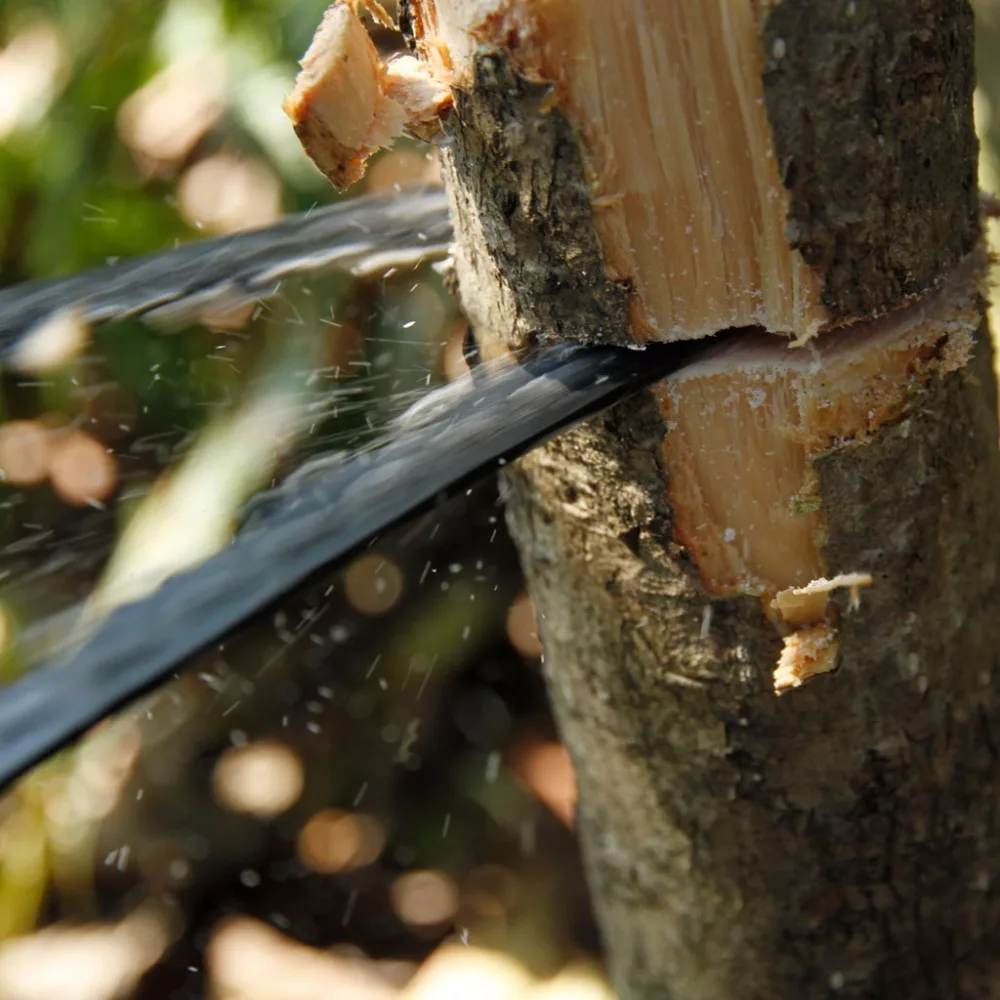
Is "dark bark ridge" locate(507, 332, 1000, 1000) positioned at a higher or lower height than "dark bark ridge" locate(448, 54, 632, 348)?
lower

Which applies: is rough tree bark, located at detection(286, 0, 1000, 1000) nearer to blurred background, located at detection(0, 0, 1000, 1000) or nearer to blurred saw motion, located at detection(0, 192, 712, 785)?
blurred saw motion, located at detection(0, 192, 712, 785)

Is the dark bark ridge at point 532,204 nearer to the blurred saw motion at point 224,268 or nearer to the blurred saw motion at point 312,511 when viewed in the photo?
the blurred saw motion at point 312,511

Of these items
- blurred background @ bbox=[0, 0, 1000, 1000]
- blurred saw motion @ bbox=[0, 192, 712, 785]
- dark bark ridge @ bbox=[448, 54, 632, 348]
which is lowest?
blurred background @ bbox=[0, 0, 1000, 1000]

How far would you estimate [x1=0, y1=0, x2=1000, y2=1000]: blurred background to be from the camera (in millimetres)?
1542

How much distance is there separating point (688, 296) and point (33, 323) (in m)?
0.64

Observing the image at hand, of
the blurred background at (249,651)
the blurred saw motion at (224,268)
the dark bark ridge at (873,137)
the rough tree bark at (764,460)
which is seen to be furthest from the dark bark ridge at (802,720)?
the blurred background at (249,651)

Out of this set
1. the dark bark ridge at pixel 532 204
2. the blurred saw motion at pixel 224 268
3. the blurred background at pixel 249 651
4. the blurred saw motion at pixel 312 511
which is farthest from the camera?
the blurred background at pixel 249 651

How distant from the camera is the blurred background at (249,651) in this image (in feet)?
5.06

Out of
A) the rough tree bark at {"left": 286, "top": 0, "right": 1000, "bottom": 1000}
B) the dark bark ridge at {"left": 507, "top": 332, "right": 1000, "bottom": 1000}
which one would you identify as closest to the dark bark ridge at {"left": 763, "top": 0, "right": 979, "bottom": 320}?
the rough tree bark at {"left": 286, "top": 0, "right": 1000, "bottom": 1000}

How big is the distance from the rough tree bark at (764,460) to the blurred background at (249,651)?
26.5 inches

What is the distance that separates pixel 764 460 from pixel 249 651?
1.21 m

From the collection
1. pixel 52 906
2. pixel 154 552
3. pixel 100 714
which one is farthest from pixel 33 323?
pixel 52 906

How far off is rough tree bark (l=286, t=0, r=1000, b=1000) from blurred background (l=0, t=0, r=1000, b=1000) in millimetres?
673

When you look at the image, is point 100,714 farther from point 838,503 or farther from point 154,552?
point 154,552
